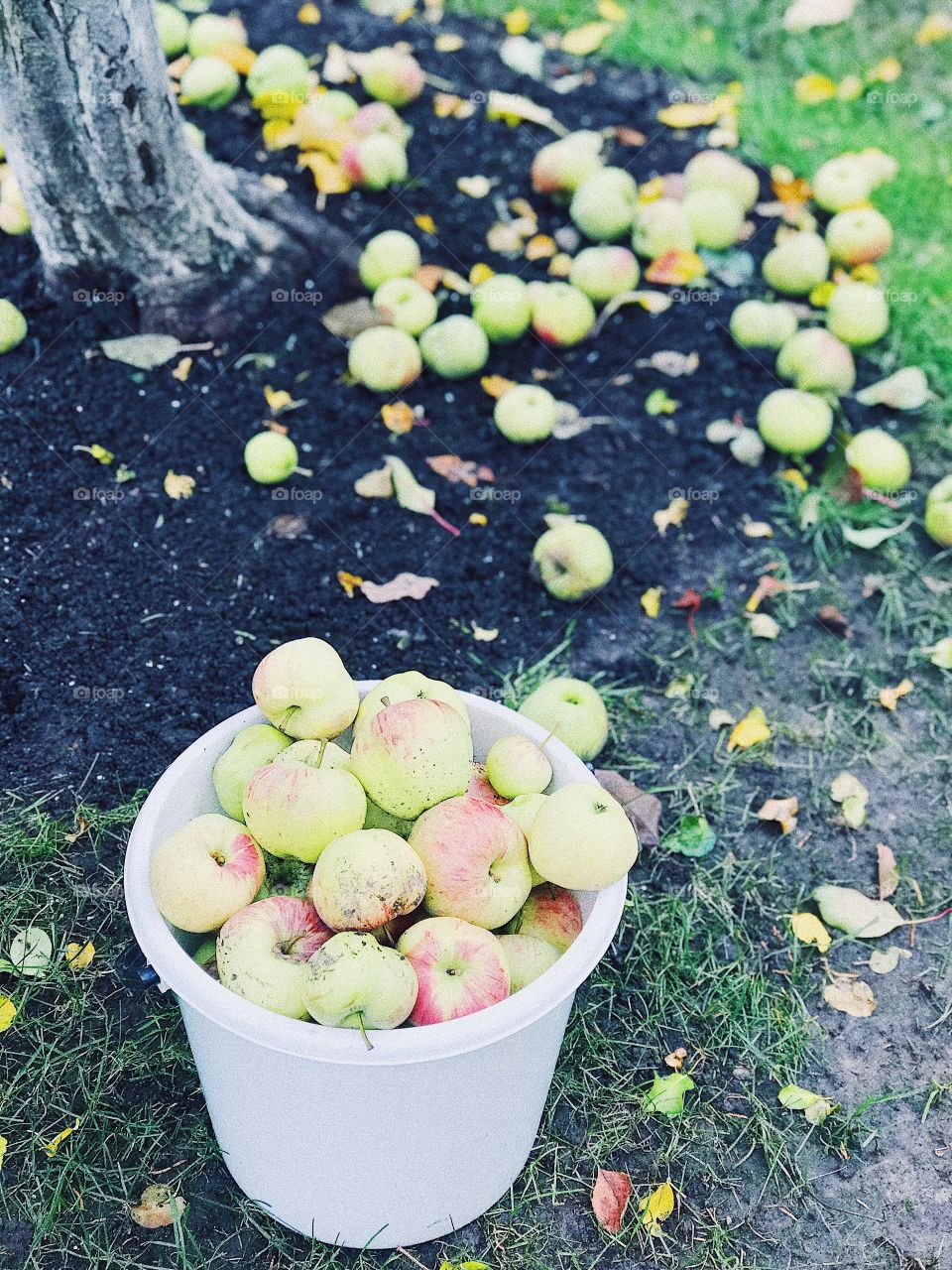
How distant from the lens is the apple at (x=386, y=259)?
374 centimetres

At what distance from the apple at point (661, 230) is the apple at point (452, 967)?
118 inches

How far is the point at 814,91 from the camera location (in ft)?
16.9

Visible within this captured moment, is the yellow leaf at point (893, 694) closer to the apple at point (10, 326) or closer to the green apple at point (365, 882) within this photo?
the green apple at point (365, 882)

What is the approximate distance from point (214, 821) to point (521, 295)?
2411 mm

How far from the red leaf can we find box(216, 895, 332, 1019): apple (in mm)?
867

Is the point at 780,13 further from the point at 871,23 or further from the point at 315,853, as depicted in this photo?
the point at 315,853

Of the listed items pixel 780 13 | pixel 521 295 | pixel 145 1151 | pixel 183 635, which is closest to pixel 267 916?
pixel 145 1151

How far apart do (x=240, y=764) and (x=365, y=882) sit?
0.41m

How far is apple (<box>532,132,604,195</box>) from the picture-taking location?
4.20m

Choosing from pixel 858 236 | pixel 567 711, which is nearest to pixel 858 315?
pixel 858 236

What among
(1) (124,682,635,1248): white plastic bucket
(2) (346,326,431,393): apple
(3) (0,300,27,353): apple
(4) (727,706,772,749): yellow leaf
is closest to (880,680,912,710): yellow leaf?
(4) (727,706,772,749): yellow leaf

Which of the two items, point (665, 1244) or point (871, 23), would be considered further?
point (871, 23)

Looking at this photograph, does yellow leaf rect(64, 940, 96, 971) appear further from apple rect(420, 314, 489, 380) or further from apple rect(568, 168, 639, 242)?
apple rect(568, 168, 639, 242)

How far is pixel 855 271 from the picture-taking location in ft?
14.0
